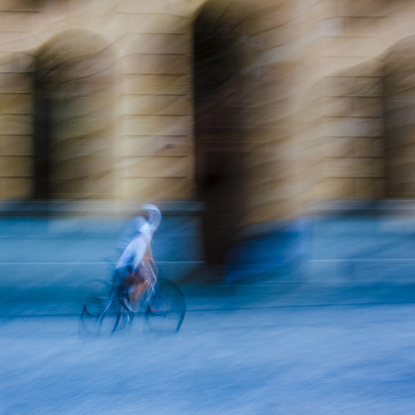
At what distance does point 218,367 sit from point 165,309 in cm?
147

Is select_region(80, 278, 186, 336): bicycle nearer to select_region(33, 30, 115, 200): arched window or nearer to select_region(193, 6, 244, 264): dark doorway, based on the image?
select_region(33, 30, 115, 200): arched window

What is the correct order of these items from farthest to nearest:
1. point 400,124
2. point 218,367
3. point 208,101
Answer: point 208,101 < point 400,124 < point 218,367

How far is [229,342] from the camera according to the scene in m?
6.46

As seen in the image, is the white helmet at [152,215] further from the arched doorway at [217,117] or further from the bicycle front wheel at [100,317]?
the arched doorway at [217,117]

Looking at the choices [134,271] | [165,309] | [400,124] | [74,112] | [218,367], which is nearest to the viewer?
[218,367]

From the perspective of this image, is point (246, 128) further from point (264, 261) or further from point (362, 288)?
point (362, 288)

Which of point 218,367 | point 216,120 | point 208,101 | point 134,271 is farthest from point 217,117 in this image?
point 218,367

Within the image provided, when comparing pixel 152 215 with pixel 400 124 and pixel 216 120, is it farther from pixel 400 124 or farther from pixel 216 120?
pixel 400 124

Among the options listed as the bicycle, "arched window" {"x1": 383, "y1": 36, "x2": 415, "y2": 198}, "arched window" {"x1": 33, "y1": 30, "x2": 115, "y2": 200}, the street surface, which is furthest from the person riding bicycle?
"arched window" {"x1": 383, "y1": 36, "x2": 415, "y2": 198}

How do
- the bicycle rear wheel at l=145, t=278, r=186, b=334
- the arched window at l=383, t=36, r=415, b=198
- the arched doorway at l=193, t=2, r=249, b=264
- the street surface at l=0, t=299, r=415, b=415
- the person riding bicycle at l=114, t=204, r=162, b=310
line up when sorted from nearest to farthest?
the street surface at l=0, t=299, r=415, b=415, the person riding bicycle at l=114, t=204, r=162, b=310, the bicycle rear wheel at l=145, t=278, r=186, b=334, the arched window at l=383, t=36, r=415, b=198, the arched doorway at l=193, t=2, r=249, b=264

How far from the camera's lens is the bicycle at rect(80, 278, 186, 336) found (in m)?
6.47

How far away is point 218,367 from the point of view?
A: 5.39 meters

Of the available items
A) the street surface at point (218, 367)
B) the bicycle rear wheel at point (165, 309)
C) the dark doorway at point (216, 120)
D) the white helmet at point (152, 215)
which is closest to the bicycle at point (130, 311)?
the bicycle rear wheel at point (165, 309)

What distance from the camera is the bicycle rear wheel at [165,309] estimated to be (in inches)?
260
